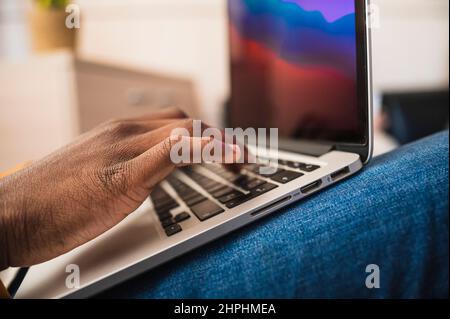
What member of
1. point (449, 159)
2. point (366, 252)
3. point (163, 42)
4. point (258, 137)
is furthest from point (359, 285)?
point (163, 42)

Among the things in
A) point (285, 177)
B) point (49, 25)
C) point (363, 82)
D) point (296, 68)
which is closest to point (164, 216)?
point (285, 177)

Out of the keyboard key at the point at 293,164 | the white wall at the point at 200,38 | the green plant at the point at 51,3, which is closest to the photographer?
the keyboard key at the point at 293,164

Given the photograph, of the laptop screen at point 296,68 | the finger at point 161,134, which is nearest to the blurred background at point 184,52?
the laptop screen at point 296,68

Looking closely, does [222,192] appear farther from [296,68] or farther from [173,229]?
[296,68]

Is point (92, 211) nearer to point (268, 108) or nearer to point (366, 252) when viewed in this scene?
point (366, 252)

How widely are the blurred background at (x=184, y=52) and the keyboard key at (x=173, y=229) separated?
0.84 metres

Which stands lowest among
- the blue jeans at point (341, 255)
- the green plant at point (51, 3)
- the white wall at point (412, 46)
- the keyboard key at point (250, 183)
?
the blue jeans at point (341, 255)

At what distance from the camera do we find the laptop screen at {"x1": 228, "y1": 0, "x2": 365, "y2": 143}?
40cm

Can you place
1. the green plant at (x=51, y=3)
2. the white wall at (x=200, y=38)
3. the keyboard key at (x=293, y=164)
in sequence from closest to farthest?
the keyboard key at (x=293, y=164)
the green plant at (x=51, y=3)
the white wall at (x=200, y=38)

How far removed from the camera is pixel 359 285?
231 mm

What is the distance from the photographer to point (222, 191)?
1.08 ft

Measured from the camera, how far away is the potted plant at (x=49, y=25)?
1.08 metres

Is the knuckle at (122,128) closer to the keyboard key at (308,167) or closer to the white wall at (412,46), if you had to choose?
the keyboard key at (308,167)
